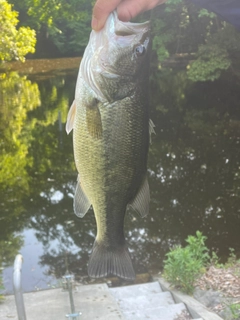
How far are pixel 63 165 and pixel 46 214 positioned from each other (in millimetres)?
Answer: 3284

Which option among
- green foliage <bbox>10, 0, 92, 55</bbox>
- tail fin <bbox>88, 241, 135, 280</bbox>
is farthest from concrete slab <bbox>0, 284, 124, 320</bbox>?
green foliage <bbox>10, 0, 92, 55</bbox>

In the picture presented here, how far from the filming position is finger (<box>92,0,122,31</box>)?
1.77 meters

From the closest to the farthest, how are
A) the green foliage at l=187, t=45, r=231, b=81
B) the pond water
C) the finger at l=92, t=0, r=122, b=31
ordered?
Result: the finger at l=92, t=0, r=122, b=31 < the pond water < the green foliage at l=187, t=45, r=231, b=81

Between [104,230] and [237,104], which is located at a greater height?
[104,230]

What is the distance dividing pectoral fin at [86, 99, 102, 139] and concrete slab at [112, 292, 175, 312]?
3.98 m

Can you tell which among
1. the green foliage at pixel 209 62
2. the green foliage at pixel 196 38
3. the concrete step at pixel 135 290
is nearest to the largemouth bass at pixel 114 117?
A: the concrete step at pixel 135 290

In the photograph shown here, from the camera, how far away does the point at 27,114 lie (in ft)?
66.2

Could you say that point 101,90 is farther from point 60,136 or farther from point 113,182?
point 60,136

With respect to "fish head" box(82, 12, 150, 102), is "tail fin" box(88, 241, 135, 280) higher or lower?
lower

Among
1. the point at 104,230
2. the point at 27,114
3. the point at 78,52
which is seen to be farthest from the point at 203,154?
the point at 78,52

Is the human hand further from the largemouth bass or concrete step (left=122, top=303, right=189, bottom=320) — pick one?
concrete step (left=122, top=303, right=189, bottom=320)

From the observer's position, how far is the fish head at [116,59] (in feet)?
5.94

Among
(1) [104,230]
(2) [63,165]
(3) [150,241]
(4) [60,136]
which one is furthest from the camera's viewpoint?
(4) [60,136]

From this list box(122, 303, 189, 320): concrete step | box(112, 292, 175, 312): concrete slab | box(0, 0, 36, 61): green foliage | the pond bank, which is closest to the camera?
box(122, 303, 189, 320): concrete step
